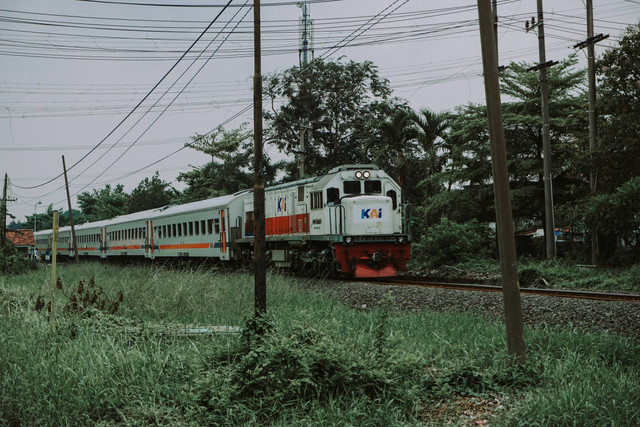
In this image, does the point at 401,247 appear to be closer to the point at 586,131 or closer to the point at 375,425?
the point at 586,131

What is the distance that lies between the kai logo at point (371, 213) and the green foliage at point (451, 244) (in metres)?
5.57

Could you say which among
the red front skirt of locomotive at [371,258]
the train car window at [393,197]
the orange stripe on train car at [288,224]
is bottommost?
the red front skirt of locomotive at [371,258]

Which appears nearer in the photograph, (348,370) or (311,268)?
(348,370)

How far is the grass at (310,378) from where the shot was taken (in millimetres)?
5324

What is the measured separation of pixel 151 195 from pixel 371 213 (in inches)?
2126

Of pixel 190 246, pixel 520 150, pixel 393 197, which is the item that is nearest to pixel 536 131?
pixel 520 150

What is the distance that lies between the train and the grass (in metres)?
10.2

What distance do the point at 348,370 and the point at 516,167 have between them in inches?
865

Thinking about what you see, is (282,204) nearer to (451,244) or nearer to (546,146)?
(451,244)

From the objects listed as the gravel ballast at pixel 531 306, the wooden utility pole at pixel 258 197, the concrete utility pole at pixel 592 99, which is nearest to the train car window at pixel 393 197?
the gravel ballast at pixel 531 306

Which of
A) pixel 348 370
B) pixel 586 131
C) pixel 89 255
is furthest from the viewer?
pixel 89 255

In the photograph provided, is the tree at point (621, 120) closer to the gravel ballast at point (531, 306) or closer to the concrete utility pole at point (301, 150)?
the gravel ballast at point (531, 306)

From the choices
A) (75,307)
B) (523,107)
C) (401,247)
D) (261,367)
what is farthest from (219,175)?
(261,367)

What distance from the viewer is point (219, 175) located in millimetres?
49500
